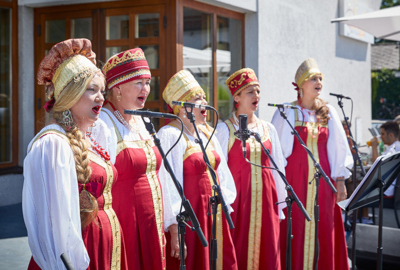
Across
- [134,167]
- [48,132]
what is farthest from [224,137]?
[48,132]

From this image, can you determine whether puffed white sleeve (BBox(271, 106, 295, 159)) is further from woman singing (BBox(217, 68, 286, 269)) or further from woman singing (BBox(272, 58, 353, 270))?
woman singing (BBox(217, 68, 286, 269))

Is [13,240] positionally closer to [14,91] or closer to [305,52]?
[14,91]

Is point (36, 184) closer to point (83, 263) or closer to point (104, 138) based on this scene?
point (83, 263)

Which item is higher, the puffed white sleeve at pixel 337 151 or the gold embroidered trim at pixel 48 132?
the gold embroidered trim at pixel 48 132

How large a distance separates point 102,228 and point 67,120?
2.06ft

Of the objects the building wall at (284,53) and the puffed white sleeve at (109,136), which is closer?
the puffed white sleeve at (109,136)

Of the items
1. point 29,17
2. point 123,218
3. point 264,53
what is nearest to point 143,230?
point 123,218

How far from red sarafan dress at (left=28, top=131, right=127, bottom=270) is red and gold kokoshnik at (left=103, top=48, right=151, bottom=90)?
2.58ft

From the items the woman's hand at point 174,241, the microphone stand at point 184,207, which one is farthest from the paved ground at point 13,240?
the microphone stand at point 184,207

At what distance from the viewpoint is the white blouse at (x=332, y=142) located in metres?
4.83

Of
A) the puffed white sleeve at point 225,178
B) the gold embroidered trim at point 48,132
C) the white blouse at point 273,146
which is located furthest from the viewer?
the white blouse at point 273,146

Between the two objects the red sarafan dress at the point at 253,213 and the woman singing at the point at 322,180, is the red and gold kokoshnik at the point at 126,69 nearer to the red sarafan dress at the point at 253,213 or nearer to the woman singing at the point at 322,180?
the red sarafan dress at the point at 253,213

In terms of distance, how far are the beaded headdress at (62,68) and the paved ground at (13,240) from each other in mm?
2341

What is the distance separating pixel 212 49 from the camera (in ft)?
21.5
